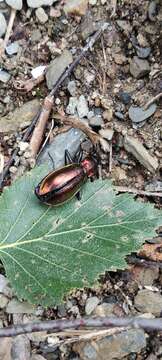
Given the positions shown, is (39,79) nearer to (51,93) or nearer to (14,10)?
(51,93)

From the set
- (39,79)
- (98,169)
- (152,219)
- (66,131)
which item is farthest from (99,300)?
(39,79)

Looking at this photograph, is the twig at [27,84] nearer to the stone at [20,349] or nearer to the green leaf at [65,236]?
the green leaf at [65,236]

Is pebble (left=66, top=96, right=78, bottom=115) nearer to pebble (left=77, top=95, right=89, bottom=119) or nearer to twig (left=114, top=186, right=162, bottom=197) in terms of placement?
pebble (left=77, top=95, right=89, bottom=119)

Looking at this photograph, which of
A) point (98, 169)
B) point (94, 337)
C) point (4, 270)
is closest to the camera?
point (94, 337)

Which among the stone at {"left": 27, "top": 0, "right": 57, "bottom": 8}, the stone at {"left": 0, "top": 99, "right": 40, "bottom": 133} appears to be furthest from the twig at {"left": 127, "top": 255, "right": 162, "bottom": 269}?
the stone at {"left": 27, "top": 0, "right": 57, "bottom": 8}

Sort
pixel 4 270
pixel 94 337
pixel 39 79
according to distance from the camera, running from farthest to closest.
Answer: pixel 39 79 → pixel 4 270 → pixel 94 337

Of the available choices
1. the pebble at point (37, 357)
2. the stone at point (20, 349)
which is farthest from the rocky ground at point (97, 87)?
the pebble at point (37, 357)

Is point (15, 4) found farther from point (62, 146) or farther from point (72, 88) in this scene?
point (62, 146)
